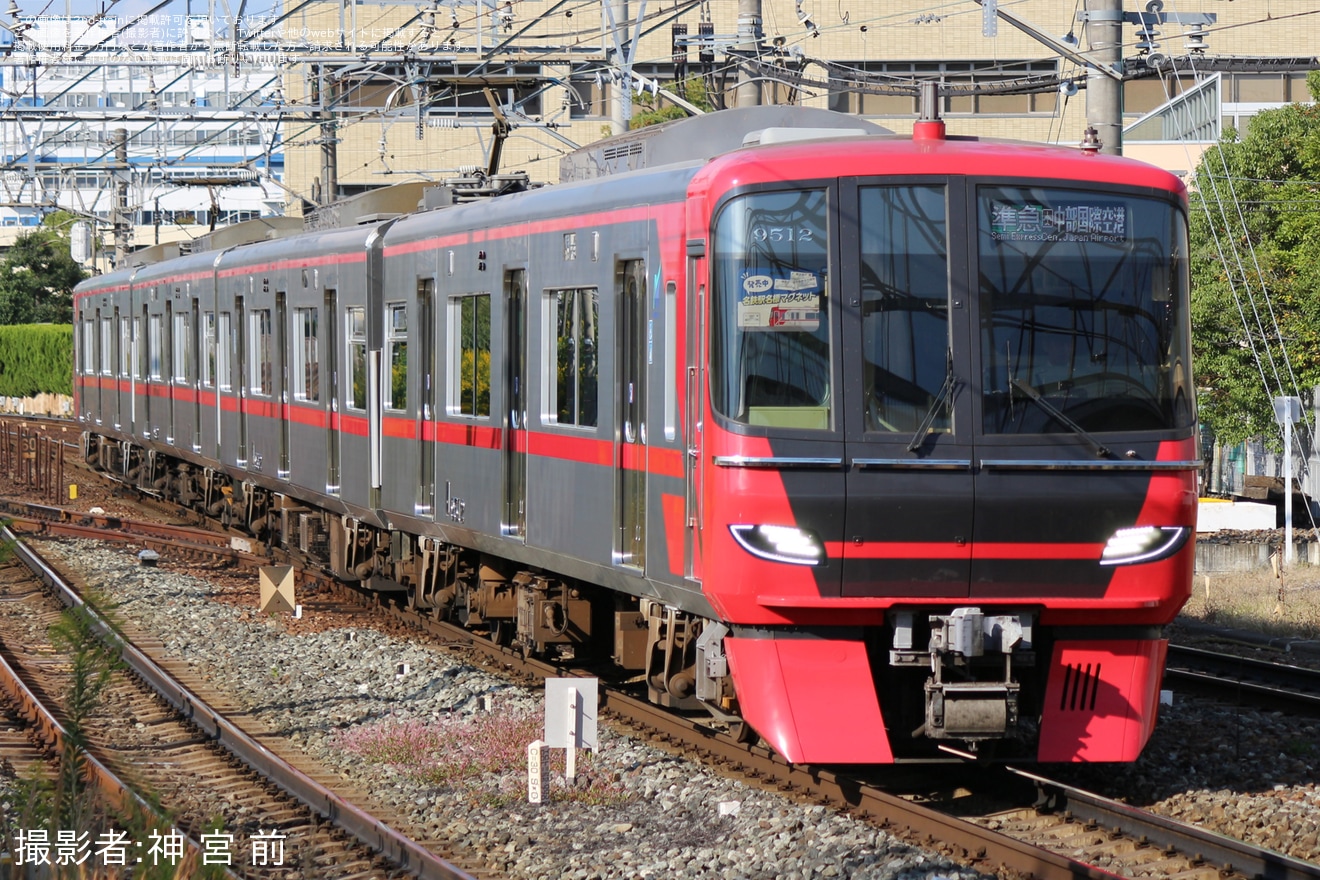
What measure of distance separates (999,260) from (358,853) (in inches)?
136

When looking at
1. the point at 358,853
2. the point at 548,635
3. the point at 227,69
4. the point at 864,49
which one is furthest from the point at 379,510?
the point at 864,49

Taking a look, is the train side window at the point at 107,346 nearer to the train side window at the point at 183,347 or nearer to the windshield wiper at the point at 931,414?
the train side window at the point at 183,347

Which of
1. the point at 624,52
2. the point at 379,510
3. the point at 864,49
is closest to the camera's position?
the point at 379,510

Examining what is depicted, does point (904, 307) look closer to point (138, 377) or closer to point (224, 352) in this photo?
point (224, 352)

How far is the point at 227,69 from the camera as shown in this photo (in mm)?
23234

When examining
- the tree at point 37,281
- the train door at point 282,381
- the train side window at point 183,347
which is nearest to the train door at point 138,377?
the train side window at point 183,347

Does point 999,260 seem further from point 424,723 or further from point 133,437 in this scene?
point 133,437

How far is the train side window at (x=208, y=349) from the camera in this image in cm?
1914

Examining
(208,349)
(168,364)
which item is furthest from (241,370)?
(168,364)

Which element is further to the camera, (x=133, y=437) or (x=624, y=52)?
(x=133, y=437)

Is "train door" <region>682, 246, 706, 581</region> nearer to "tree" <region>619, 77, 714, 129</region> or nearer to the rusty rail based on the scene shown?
the rusty rail

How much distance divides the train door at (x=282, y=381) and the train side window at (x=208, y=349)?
3074mm

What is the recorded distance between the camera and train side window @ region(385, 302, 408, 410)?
12.5 m

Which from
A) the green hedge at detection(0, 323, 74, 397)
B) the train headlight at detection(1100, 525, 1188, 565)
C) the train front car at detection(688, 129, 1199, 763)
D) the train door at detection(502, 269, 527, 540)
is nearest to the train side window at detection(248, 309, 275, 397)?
the train door at detection(502, 269, 527, 540)
